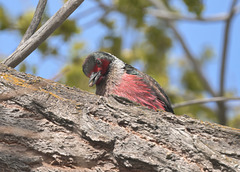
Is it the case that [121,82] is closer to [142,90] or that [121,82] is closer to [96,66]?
[142,90]

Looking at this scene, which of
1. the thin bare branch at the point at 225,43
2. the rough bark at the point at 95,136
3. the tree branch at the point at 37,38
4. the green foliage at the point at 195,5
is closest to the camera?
the rough bark at the point at 95,136

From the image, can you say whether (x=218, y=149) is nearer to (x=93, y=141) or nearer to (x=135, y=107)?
(x=135, y=107)

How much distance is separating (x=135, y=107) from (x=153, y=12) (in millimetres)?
7472

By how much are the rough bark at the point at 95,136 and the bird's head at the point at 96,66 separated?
192 centimetres

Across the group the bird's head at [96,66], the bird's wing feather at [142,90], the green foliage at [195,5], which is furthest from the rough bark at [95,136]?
the green foliage at [195,5]

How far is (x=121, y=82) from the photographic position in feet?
16.4

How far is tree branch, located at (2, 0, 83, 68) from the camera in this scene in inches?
137

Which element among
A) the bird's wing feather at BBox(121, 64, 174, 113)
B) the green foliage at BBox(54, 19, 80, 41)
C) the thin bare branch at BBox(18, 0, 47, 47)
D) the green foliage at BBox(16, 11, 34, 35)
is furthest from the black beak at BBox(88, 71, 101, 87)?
the green foliage at BBox(16, 11, 34, 35)

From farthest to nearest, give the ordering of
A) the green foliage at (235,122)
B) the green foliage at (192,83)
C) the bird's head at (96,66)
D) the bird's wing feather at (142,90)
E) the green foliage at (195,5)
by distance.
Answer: the green foliage at (192,83)
the green foliage at (235,122)
the bird's head at (96,66)
the green foliage at (195,5)
the bird's wing feather at (142,90)

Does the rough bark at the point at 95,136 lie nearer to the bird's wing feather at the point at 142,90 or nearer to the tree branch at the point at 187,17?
the bird's wing feather at the point at 142,90

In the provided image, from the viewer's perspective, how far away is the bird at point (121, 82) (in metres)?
4.86

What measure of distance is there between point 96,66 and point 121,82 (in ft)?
1.80

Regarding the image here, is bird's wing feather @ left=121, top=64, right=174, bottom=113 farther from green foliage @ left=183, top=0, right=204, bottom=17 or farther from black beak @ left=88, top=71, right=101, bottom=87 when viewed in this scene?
green foliage @ left=183, top=0, right=204, bottom=17

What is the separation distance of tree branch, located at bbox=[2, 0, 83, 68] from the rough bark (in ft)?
0.68
